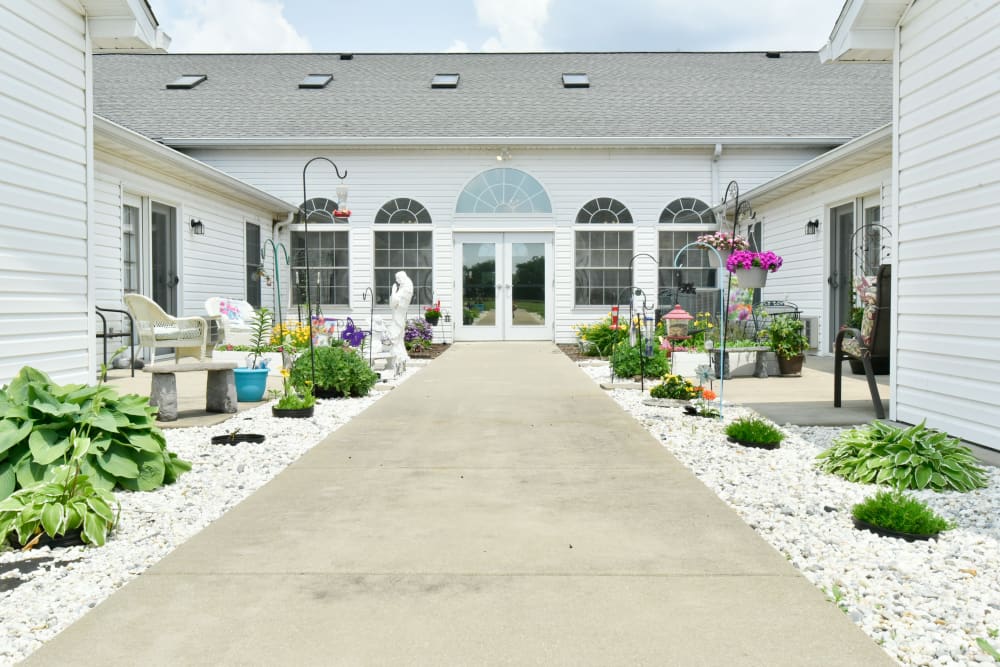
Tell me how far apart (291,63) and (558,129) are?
6474 millimetres

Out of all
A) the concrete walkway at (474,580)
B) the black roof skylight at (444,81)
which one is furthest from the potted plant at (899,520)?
the black roof skylight at (444,81)

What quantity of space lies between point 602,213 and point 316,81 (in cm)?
633

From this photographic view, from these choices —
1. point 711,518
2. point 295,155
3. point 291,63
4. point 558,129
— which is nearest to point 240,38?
point 291,63

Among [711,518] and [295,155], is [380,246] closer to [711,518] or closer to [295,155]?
[295,155]

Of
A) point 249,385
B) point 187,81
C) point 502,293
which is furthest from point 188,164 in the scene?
point 187,81

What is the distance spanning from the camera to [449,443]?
16.4ft

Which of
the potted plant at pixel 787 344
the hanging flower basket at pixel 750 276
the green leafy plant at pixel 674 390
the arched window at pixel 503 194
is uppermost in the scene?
the arched window at pixel 503 194

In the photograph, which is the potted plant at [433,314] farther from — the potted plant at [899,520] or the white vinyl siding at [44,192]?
the potted plant at [899,520]

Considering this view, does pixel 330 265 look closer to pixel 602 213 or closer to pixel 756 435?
pixel 602 213

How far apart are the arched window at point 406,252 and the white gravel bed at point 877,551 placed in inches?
412

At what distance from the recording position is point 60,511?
2.99 metres

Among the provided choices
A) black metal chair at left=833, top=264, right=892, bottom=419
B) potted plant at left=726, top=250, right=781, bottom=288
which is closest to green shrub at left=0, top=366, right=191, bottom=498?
black metal chair at left=833, top=264, right=892, bottom=419

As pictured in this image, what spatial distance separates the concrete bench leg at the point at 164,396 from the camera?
561 cm

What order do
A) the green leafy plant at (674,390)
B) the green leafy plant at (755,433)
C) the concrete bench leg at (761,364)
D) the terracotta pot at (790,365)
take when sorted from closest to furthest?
the green leafy plant at (755,433) < the green leafy plant at (674,390) < the terracotta pot at (790,365) < the concrete bench leg at (761,364)
